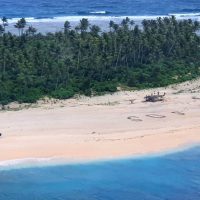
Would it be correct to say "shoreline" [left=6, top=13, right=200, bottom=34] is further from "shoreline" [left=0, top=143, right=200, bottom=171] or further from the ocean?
"shoreline" [left=0, top=143, right=200, bottom=171]

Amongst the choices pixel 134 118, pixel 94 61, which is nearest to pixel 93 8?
pixel 94 61

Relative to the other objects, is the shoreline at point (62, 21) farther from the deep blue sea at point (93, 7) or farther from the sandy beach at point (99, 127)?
the sandy beach at point (99, 127)

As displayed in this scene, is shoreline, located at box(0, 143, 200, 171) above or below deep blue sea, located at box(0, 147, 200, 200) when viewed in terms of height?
above

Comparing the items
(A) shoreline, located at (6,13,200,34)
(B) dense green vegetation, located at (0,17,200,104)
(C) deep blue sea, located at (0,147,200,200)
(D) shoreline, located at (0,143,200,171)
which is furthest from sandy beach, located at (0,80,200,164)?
(A) shoreline, located at (6,13,200,34)

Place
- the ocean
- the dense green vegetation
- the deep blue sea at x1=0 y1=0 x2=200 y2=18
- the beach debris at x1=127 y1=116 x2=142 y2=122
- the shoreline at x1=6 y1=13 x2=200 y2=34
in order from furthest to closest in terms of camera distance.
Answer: the deep blue sea at x1=0 y1=0 x2=200 y2=18
the ocean
the shoreline at x1=6 y1=13 x2=200 y2=34
the dense green vegetation
the beach debris at x1=127 y1=116 x2=142 y2=122

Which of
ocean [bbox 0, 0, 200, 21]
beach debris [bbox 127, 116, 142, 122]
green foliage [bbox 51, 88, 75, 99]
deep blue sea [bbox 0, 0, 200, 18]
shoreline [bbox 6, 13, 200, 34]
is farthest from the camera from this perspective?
deep blue sea [bbox 0, 0, 200, 18]

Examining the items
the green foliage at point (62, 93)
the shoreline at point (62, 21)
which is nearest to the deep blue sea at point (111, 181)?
the green foliage at point (62, 93)

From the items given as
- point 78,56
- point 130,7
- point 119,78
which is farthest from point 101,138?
point 130,7
